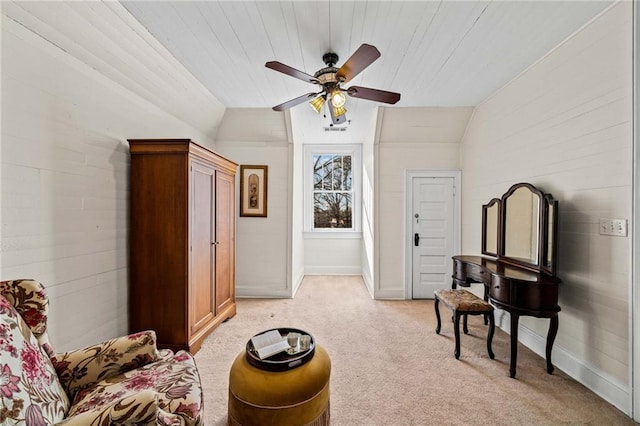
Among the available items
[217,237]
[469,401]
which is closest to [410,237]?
[469,401]

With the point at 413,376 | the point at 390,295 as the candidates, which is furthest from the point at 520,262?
the point at 390,295

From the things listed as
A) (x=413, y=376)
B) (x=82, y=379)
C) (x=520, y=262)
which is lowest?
(x=413, y=376)

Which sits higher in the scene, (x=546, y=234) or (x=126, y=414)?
(x=546, y=234)

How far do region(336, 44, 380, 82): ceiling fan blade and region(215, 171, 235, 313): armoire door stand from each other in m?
1.64

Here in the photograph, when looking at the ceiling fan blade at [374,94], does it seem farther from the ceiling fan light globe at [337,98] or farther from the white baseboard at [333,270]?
the white baseboard at [333,270]

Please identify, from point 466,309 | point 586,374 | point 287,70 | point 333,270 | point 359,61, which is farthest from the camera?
point 333,270

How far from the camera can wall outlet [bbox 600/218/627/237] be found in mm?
1832

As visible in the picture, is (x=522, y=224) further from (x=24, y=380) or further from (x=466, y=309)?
(x=24, y=380)

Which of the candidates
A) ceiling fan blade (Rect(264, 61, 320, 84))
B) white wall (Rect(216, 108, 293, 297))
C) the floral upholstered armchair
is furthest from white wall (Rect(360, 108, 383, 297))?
the floral upholstered armchair

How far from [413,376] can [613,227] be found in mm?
1746

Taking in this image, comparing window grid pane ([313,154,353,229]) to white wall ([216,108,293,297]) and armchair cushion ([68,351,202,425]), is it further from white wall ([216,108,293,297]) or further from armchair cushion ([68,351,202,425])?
armchair cushion ([68,351,202,425])

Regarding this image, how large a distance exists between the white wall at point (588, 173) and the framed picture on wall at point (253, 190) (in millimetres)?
3129

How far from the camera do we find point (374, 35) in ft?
7.06

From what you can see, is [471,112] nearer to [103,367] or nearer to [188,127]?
[188,127]
